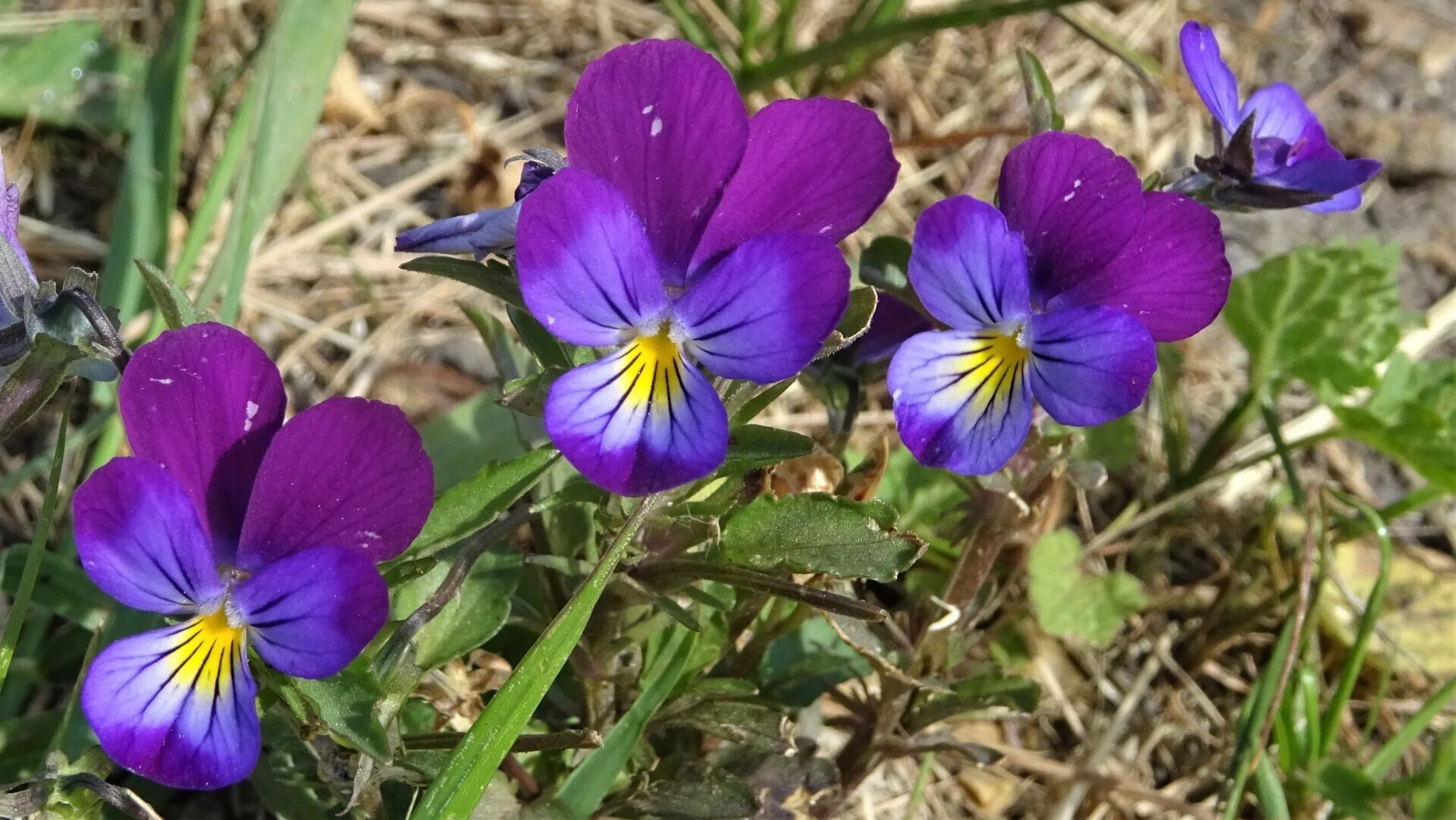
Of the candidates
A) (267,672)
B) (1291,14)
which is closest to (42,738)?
(267,672)

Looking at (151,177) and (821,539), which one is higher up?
(151,177)

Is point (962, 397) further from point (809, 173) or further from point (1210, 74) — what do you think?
point (1210, 74)

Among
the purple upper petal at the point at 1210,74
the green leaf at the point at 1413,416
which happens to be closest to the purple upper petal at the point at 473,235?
the purple upper petal at the point at 1210,74

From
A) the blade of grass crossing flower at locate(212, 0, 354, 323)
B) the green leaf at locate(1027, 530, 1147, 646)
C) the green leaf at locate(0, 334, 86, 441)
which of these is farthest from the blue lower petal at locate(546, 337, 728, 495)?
the blade of grass crossing flower at locate(212, 0, 354, 323)

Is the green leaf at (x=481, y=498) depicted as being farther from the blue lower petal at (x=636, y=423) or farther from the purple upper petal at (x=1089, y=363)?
the purple upper petal at (x=1089, y=363)

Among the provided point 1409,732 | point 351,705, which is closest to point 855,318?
point 351,705

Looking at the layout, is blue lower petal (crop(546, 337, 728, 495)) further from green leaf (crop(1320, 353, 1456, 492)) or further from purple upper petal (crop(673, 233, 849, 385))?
green leaf (crop(1320, 353, 1456, 492))

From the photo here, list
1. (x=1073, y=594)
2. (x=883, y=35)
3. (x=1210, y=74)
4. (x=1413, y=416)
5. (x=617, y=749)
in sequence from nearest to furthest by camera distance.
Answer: (x=1210, y=74)
(x=617, y=749)
(x=1073, y=594)
(x=1413, y=416)
(x=883, y=35)
